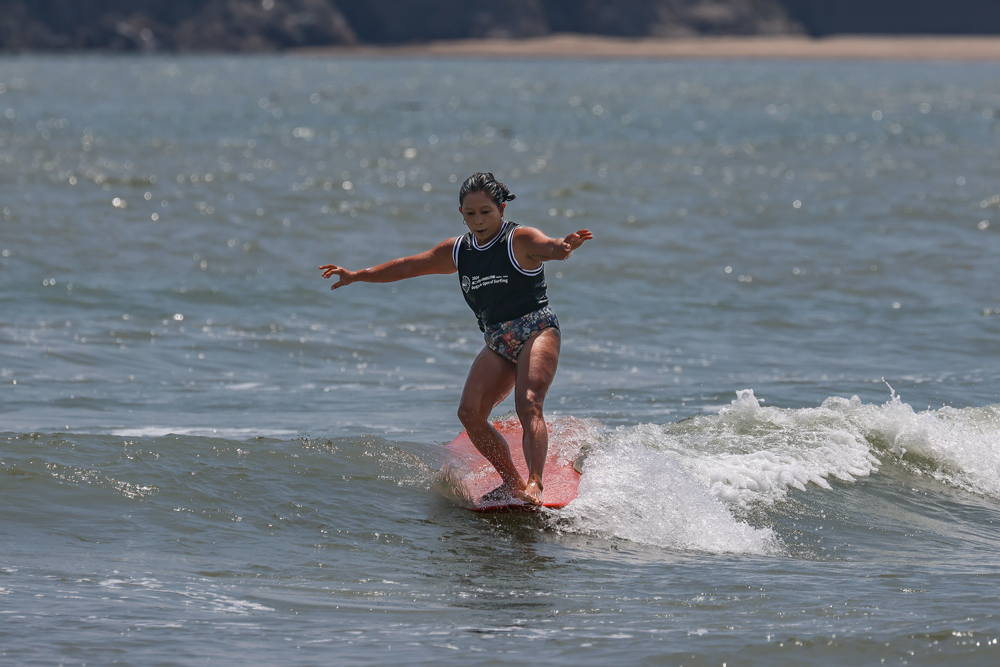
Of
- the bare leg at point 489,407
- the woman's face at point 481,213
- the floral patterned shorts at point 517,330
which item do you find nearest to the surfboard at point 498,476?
the bare leg at point 489,407

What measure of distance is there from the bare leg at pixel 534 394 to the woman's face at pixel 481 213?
25.9 inches

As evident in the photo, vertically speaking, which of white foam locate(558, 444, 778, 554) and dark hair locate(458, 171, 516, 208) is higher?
dark hair locate(458, 171, 516, 208)

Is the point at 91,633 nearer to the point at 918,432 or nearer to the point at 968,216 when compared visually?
the point at 918,432

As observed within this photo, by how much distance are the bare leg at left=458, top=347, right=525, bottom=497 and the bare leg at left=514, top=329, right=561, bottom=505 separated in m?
0.12

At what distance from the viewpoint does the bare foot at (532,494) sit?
6.78m

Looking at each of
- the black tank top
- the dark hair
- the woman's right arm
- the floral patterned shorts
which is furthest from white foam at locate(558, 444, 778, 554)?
the dark hair

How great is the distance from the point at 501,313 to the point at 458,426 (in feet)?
8.11

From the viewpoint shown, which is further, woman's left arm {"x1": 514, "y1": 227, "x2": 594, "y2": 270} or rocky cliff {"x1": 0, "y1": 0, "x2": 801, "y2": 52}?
rocky cliff {"x1": 0, "y1": 0, "x2": 801, "y2": 52}

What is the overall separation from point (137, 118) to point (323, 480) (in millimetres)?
35591

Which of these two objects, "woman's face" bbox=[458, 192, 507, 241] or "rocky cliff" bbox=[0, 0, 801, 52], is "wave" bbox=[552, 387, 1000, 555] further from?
"rocky cliff" bbox=[0, 0, 801, 52]

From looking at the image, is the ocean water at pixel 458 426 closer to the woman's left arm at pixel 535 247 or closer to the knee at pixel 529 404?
the knee at pixel 529 404

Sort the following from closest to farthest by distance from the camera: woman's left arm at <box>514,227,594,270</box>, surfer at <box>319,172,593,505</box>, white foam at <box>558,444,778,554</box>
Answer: woman's left arm at <box>514,227,594,270</box> → white foam at <box>558,444,778,554</box> → surfer at <box>319,172,593,505</box>

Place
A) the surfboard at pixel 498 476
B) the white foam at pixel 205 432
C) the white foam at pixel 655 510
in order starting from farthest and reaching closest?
1. the white foam at pixel 205 432
2. the surfboard at pixel 498 476
3. the white foam at pixel 655 510

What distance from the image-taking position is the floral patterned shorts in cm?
681
